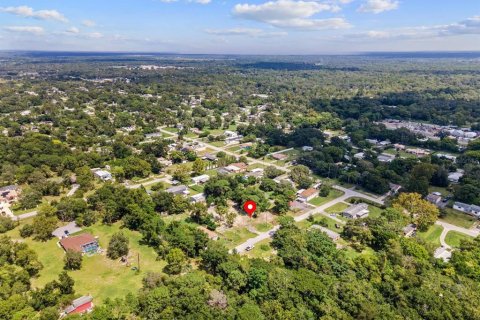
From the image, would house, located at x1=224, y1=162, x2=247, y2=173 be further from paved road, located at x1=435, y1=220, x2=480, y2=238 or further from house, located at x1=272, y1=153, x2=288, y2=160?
paved road, located at x1=435, y1=220, x2=480, y2=238

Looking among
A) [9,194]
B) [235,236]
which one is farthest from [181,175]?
[9,194]

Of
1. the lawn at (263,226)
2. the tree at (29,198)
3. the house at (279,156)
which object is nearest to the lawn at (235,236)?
the lawn at (263,226)

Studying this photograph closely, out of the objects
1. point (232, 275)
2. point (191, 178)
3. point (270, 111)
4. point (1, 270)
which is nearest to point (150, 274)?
point (232, 275)

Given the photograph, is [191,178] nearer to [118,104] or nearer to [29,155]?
[29,155]

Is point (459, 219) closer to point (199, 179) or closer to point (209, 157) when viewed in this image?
point (199, 179)

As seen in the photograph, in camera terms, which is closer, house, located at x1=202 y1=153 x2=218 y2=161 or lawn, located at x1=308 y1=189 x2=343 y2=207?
lawn, located at x1=308 y1=189 x2=343 y2=207

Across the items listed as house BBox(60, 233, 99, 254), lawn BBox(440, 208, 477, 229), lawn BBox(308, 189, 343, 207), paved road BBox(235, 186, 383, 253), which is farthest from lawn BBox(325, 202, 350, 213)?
house BBox(60, 233, 99, 254)
